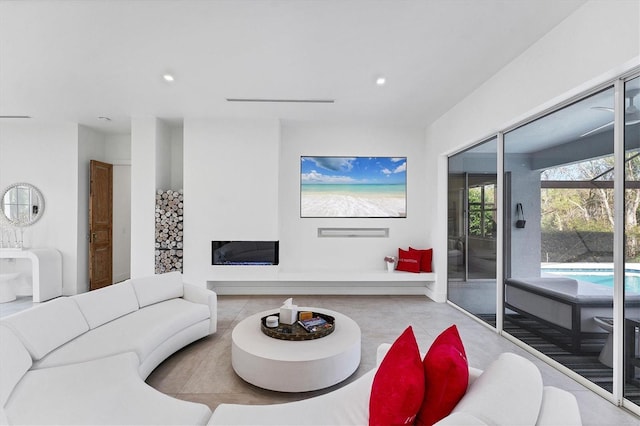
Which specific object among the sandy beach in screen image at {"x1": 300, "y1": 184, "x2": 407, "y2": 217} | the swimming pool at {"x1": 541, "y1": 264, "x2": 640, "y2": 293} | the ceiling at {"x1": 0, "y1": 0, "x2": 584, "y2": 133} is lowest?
the swimming pool at {"x1": 541, "y1": 264, "x2": 640, "y2": 293}

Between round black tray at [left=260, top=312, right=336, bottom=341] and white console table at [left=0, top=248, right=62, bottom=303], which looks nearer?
round black tray at [left=260, top=312, right=336, bottom=341]

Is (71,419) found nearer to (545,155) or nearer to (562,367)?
(562,367)

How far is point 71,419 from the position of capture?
143cm

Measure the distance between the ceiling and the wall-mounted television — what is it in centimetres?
199

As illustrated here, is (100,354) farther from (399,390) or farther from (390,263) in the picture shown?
(390,263)

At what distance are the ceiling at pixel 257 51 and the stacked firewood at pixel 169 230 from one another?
4.35 ft

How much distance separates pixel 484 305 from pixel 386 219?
1.98 m

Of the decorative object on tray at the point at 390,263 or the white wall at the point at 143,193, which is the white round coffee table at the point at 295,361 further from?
the white wall at the point at 143,193

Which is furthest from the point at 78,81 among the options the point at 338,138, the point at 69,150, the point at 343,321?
the point at 343,321

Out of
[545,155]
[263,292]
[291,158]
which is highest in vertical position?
[291,158]

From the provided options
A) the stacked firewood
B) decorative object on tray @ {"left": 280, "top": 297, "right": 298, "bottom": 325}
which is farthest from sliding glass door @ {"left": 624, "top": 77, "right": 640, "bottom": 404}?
the stacked firewood

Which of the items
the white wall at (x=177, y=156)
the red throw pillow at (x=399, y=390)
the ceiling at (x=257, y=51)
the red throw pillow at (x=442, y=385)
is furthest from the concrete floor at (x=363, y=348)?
the ceiling at (x=257, y=51)

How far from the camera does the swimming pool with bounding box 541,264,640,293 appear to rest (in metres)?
2.06

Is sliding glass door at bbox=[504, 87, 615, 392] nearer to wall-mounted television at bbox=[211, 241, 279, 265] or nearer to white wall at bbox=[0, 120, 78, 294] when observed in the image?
wall-mounted television at bbox=[211, 241, 279, 265]
